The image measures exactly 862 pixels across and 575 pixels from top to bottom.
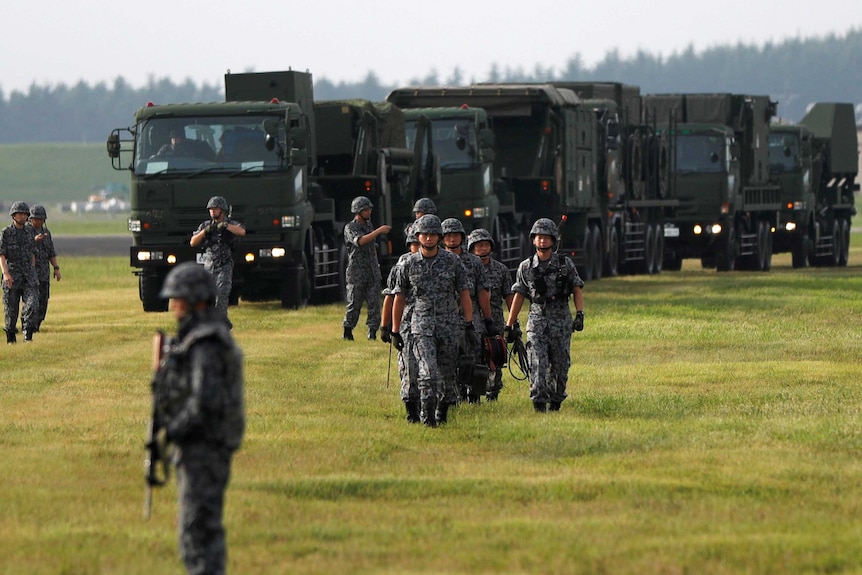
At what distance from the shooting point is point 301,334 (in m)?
25.7

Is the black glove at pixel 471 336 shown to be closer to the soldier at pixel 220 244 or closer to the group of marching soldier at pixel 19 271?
the soldier at pixel 220 244

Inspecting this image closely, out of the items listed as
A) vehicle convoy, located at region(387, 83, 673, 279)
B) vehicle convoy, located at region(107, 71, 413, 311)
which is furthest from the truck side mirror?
vehicle convoy, located at region(387, 83, 673, 279)

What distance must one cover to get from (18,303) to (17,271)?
1.44ft

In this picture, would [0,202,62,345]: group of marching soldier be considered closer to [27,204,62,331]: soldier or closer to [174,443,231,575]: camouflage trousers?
[27,204,62,331]: soldier

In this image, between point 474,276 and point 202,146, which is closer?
point 474,276

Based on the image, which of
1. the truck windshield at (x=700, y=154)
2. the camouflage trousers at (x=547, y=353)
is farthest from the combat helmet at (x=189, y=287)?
the truck windshield at (x=700, y=154)

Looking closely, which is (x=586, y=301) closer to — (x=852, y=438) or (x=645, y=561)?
(x=852, y=438)

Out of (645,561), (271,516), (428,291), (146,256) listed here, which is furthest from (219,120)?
(645,561)

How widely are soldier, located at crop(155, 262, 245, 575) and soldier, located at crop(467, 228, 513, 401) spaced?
774 cm

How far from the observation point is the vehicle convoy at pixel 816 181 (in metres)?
49.1

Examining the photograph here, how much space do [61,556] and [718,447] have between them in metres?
5.92

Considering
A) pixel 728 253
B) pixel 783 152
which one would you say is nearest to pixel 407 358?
pixel 728 253

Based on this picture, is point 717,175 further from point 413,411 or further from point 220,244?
point 413,411

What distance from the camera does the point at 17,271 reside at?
24422mm
